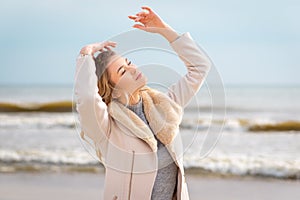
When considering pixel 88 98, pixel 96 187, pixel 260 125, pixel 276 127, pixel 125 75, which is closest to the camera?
pixel 88 98

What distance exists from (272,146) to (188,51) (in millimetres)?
6168

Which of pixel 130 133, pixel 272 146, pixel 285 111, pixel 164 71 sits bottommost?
pixel 285 111

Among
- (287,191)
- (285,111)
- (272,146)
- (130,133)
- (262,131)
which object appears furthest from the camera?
(285,111)

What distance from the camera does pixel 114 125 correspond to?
2.35 metres

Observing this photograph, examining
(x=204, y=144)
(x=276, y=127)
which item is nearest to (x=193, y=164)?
(x=204, y=144)

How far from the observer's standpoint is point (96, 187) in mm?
5664

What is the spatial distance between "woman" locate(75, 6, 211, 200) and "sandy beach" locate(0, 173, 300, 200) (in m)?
2.88

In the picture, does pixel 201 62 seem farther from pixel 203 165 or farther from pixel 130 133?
pixel 203 165

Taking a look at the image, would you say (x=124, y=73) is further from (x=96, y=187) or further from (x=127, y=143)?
(x=96, y=187)

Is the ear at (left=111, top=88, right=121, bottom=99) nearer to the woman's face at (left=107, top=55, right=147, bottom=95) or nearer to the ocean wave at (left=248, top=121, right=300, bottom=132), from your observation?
the woman's face at (left=107, top=55, right=147, bottom=95)

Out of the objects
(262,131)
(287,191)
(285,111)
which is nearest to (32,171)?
(287,191)

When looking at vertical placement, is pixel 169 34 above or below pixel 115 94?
above

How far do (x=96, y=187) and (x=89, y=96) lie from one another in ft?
11.7

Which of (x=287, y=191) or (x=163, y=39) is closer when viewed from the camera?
(x=163, y=39)
